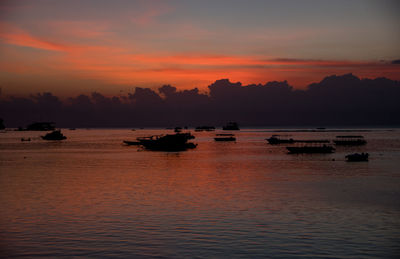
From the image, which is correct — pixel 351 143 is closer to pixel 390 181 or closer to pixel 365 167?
pixel 365 167

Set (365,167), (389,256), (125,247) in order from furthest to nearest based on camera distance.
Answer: (365,167), (125,247), (389,256)

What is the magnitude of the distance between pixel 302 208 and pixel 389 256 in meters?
10.3

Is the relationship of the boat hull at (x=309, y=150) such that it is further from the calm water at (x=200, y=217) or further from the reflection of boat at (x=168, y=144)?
the calm water at (x=200, y=217)

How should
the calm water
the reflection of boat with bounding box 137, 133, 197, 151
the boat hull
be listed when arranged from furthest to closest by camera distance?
the reflection of boat with bounding box 137, 133, 197, 151, the boat hull, the calm water

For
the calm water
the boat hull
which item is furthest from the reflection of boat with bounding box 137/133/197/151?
the calm water

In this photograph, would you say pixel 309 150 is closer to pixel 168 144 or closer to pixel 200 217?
pixel 168 144

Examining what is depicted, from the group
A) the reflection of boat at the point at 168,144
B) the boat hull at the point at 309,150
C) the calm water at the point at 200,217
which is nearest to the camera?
the calm water at the point at 200,217

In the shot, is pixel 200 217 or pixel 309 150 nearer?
pixel 200 217

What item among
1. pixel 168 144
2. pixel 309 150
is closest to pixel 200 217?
pixel 309 150

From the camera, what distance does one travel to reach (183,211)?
2673 centimetres

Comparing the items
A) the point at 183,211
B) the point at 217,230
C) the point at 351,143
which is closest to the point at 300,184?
the point at 183,211

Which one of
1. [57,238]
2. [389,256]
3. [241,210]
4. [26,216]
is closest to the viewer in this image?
[389,256]

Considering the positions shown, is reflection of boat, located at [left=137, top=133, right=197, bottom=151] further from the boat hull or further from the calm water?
the calm water

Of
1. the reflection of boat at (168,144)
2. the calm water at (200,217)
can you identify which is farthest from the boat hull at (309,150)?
the calm water at (200,217)
